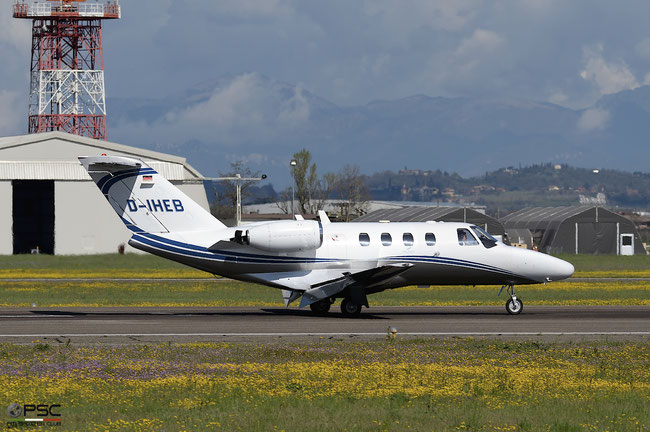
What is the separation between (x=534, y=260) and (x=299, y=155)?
75541 mm

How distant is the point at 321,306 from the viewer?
1293 inches

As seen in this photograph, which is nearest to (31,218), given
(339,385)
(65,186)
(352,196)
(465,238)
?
(65,186)

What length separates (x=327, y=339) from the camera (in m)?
25.3

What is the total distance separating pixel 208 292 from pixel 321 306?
13.2 meters

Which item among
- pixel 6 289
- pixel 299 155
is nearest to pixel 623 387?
pixel 6 289

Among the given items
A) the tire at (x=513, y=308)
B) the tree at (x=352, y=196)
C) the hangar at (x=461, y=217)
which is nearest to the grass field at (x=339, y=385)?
the tire at (x=513, y=308)

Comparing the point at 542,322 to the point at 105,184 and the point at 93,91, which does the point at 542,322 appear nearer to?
the point at 105,184

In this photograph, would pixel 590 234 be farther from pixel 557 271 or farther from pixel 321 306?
pixel 321 306

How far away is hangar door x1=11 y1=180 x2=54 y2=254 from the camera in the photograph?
89938 mm

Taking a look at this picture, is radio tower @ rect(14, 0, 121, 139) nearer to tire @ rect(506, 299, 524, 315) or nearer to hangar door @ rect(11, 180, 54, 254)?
hangar door @ rect(11, 180, 54, 254)

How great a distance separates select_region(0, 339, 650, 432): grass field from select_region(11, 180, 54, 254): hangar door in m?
69.6

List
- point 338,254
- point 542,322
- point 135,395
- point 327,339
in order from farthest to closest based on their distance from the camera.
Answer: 1. point 338,254
2. point 542,322
3. point 327,339
4. point 135,395

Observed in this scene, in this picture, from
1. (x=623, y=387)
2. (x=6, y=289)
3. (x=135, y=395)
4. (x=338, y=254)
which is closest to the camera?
(x=135, y=395)

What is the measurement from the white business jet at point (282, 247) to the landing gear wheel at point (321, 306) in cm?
2
